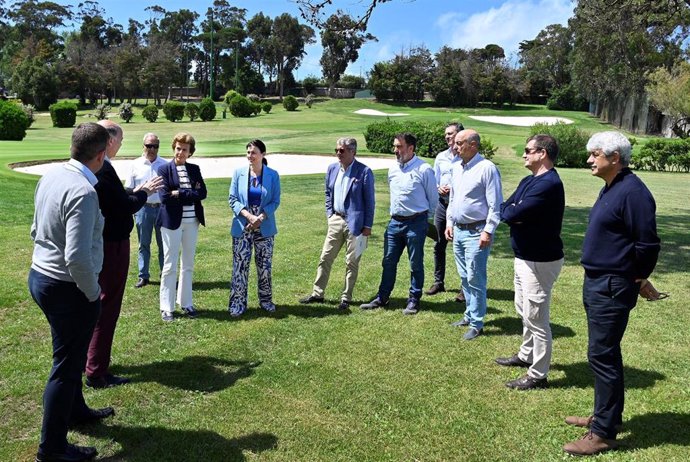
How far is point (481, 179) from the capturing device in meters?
5.78

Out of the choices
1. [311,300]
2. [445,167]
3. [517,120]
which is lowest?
[311,300]

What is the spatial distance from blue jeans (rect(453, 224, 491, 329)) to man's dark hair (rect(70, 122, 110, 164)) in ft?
12.2

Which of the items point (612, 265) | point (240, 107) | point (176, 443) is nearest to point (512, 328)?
point (612, 265)

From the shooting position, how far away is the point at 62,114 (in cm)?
4203

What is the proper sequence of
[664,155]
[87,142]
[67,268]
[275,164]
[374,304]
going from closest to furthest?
[67,268] → [87,142] → [374,304] → [275,164] → [664,155]

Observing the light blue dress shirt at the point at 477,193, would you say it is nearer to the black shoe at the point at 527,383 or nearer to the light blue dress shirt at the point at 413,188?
the light blue dress shirt at the point at 413,188

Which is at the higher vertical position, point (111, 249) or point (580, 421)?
point (111, 249)

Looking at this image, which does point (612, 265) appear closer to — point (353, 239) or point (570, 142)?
point (353, 239)

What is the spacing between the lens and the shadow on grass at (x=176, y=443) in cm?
371

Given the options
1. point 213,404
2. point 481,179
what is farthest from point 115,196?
point 481,179

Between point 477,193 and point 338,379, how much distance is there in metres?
2.38

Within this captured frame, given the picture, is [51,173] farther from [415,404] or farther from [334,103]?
[334,103]

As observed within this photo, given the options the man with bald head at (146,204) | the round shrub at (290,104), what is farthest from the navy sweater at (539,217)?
the round shrub at (290,104)

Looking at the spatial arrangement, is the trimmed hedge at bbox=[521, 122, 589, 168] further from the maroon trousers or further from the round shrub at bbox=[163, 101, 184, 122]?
the round shrub at bbox=[163, 101, 184, 122]
